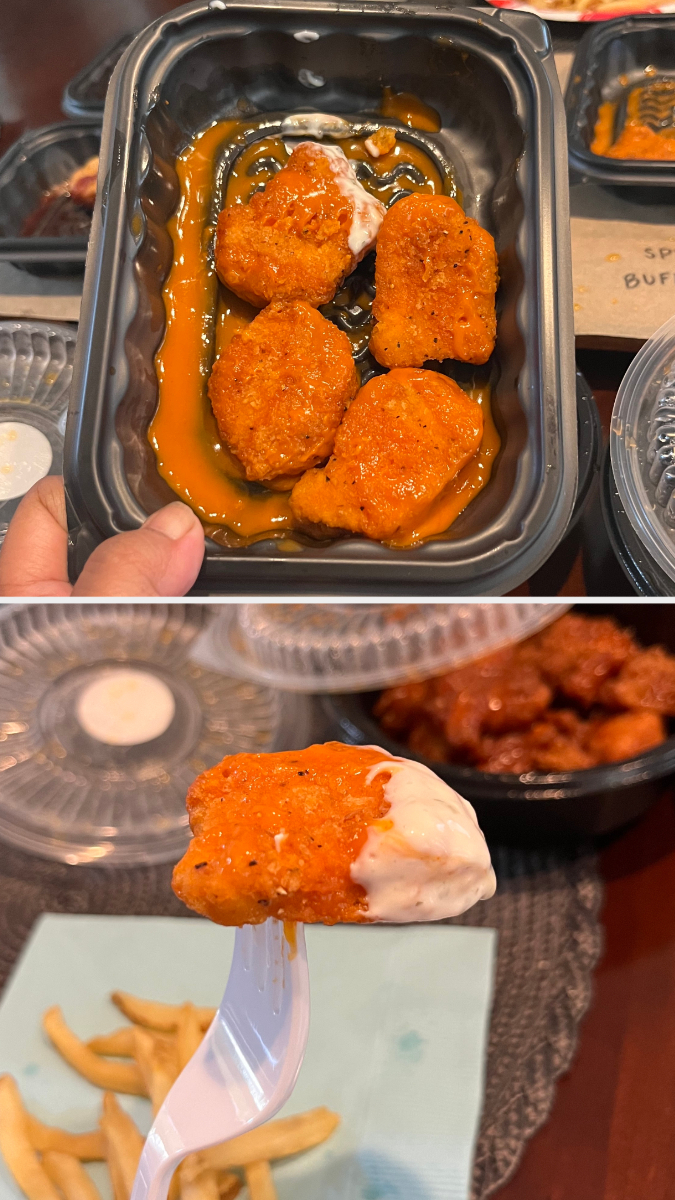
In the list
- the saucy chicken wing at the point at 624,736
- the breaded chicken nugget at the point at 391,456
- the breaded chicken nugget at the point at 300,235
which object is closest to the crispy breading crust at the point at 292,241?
the breaded chicken nugget at the point at 300,235

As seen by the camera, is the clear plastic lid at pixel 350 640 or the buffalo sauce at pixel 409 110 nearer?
the clear plastic lid at pixel 350 640

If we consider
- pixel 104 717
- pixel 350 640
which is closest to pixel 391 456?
pixel 350 640

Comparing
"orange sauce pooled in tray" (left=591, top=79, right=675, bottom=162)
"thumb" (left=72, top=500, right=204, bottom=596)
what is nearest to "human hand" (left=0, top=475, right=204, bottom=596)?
"thumb" (left=72, top=500, right=204, bottom=596)

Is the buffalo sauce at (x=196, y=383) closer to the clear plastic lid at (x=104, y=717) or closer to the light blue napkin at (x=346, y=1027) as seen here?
the clear plastic lid at (x=104, y=717)

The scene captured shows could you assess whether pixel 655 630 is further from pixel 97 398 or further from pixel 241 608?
pixel 97 398

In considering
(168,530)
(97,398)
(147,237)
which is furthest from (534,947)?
(147,237)

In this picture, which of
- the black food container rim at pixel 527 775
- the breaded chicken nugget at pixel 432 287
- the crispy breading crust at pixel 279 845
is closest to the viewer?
the crispy breading crust at pixel 279 845

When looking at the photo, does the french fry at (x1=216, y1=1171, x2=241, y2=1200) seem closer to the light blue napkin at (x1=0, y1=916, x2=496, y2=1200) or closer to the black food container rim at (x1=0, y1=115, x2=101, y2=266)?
the light blue napkin at (x1=0, y1=916, x2=496, y2=1200)
